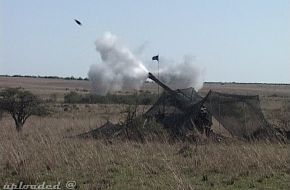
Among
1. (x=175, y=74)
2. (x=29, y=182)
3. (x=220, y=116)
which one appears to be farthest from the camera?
(x=175, y=74)

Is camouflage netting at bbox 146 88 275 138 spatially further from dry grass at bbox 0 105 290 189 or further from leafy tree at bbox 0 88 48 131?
leafy tree at bbox 0 88 48 131

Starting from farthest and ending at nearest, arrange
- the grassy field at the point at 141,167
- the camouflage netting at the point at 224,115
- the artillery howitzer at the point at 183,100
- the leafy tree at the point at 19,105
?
the leafy tree at the point at 19,105
the artillery howitzer at the point at 183,100
the camouflage netting at the point at 224,115
the grassy field at the point at 141,167

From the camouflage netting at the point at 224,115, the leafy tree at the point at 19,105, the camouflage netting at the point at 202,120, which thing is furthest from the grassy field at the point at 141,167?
the leafy tree at the point at 19,105

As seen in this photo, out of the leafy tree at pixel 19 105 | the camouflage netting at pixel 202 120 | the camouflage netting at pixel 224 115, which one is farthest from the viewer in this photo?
the leafy tree at pixel 19 105

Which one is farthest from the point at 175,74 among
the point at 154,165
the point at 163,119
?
the point at 154,165

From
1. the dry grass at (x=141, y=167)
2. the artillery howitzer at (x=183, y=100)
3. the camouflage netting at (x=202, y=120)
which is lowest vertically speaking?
the dry grass at (x=141, y=167)

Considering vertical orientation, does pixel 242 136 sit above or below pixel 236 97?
below

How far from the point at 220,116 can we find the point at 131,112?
3.50m

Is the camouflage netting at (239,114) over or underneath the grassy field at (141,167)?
over

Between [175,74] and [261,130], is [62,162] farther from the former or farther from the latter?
[175,74]

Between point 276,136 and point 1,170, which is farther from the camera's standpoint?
point 276,136

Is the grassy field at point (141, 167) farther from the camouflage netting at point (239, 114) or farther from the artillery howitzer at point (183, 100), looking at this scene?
the artillery howitzer at point (183, 100)

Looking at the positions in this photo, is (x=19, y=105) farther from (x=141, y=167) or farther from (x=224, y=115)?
(x=141, y=167)

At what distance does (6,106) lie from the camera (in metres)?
31.4
